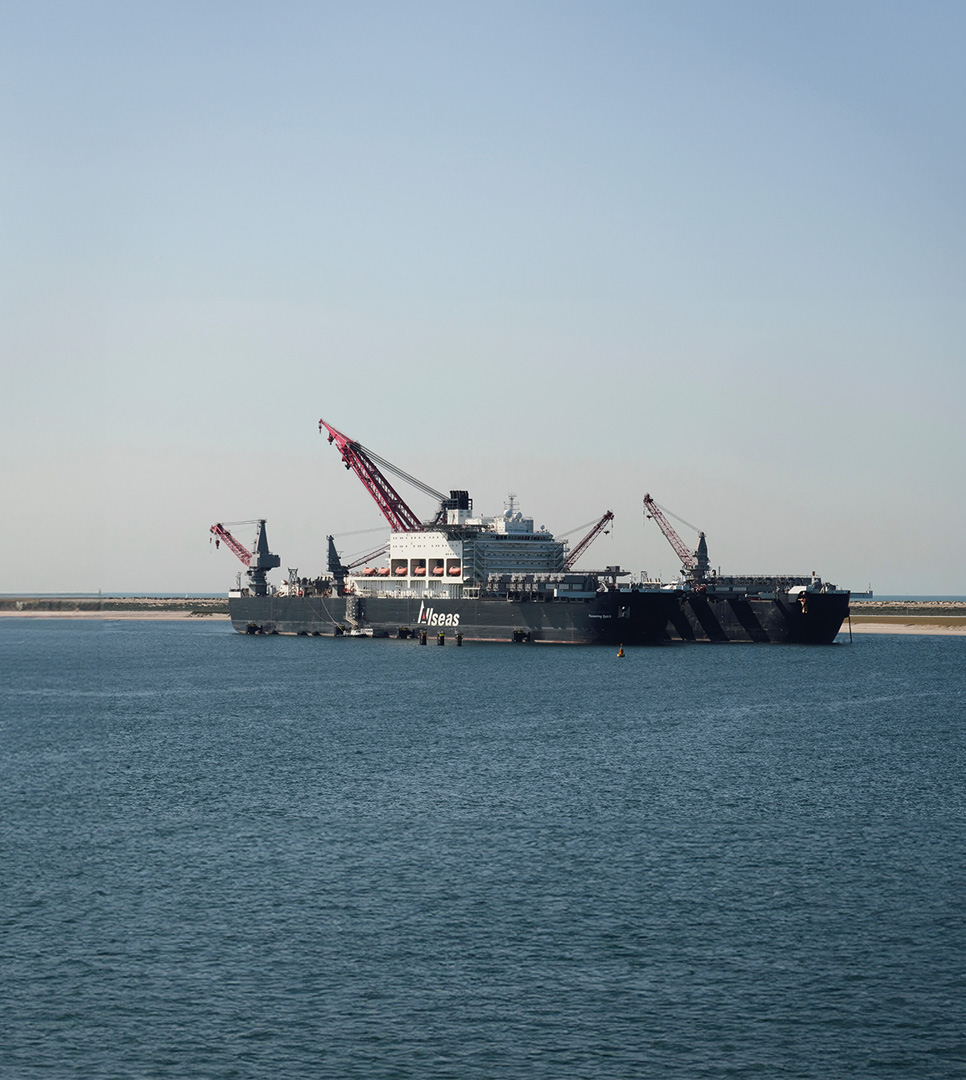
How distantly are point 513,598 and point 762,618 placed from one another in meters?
29.3

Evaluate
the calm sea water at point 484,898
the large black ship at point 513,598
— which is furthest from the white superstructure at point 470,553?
the calm sea water at point 484,898

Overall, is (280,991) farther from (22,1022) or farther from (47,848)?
(47,848)

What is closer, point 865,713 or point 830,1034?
point 830,1034

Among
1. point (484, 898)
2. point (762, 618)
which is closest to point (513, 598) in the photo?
point (762, 618)

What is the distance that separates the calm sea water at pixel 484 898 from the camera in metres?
25.0

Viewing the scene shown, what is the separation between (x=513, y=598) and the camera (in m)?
144

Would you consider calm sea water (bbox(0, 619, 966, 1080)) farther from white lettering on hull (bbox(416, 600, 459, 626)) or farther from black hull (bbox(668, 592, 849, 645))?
white lettering on hull (bbox(416, 600, 459, 626))

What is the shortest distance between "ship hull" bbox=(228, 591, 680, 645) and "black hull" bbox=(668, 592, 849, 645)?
2.66m

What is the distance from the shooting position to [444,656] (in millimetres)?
130375

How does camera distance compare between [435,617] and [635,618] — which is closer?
[635,618]

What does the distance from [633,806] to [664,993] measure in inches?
837

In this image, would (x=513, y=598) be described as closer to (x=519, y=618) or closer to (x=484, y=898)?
(x=519, y=618)

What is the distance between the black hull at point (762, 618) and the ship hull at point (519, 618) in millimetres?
2658

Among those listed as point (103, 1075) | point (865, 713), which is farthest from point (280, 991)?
point (865, 713)
